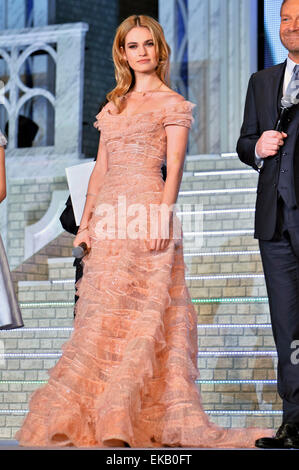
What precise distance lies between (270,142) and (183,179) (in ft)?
12.5

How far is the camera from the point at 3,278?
450 cm

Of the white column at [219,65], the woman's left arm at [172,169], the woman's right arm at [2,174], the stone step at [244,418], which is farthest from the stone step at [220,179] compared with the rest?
the woman's left arm at [172,169]

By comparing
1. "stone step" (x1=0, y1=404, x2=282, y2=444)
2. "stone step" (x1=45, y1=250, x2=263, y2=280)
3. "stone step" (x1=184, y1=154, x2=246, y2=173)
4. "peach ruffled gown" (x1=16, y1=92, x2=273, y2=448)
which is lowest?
"stone step" (x1=0, y1=404, x2=282, y2=444)

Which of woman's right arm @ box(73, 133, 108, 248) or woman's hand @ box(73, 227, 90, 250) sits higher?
woman's right arm @ box(73, 133, 108, 248)

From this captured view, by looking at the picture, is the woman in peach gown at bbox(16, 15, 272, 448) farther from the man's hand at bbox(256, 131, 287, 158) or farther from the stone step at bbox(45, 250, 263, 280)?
the stone step at bbox(45, 250, 263, 280)

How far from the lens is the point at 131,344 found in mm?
4012

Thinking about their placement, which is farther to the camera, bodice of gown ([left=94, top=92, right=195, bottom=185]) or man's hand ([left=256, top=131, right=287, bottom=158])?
bodice of gown ([left=94, top=92, right=195, bottom=185])

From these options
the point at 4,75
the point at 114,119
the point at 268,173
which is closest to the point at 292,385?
the point at 268,173

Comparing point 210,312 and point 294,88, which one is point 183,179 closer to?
point 210,312

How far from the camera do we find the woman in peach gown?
3891mm

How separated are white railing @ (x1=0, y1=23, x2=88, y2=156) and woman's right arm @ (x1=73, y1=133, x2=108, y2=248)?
15.8ft

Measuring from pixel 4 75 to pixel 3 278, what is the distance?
18.6 ft

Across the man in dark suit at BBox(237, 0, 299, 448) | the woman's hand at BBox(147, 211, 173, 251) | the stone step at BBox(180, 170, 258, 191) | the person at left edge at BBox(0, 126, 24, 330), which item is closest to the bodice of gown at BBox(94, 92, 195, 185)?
the woman's hand at BBox(147, 211, 173, 251)
